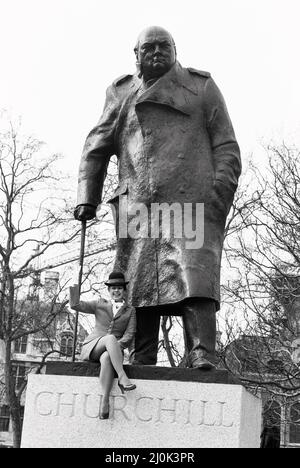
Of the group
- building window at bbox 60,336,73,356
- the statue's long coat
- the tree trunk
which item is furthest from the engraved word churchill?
building window at bbox 60,336,73,356

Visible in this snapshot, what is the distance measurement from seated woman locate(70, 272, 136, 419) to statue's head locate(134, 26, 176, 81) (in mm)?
1702

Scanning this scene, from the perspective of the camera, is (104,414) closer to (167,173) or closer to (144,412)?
(144,412)

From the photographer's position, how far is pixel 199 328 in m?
6.12

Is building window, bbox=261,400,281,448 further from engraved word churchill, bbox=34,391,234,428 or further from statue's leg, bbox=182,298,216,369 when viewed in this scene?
engraved word churchill, bbox=34,391,234,428

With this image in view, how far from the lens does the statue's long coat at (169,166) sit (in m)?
6.33

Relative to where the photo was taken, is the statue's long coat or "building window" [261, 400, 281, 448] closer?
the statue's long coat

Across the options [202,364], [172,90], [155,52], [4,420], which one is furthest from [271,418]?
[4,420]

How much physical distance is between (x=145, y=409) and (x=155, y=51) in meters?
Answer: 2.75

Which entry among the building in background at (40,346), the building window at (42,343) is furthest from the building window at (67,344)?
the building window at (42,343)

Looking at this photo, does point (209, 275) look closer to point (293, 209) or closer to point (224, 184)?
point (224, 184)

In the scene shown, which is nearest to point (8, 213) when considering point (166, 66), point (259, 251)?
point (259, 251)

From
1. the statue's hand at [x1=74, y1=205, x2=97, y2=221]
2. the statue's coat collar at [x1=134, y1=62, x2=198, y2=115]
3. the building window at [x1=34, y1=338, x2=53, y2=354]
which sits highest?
the building window at [x1=34, y1=338, x2=53, y2=354]

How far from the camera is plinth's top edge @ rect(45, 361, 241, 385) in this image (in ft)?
19.1

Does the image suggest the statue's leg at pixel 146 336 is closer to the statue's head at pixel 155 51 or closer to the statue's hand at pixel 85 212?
the statue's hand at pixel 85 212
